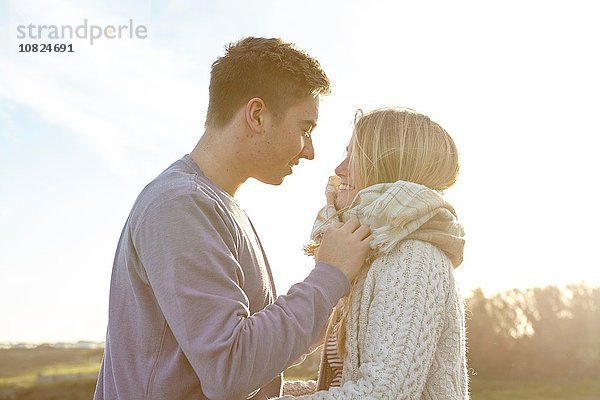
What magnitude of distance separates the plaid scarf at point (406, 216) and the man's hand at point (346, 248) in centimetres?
4

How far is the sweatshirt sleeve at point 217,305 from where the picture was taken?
2.55m

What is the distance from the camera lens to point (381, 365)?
8.57 feet

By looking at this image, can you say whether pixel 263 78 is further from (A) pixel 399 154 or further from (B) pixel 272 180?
(A) pixel 399 154

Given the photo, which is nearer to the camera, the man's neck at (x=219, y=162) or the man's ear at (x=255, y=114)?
the man's neck at (x=219, y=162)

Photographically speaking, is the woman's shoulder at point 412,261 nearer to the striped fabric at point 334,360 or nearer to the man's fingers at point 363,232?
the man's fingers at point 363,232

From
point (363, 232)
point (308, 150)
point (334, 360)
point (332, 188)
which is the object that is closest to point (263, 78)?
point (308, 150)

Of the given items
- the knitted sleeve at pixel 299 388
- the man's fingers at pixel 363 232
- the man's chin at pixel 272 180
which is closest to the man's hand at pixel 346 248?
the man's fingers at pixel 363 232

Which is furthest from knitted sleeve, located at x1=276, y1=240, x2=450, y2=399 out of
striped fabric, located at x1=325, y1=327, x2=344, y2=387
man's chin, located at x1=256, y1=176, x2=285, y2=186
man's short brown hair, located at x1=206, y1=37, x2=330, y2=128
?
man's short brown hair, located at x1=206, y1=37, x2=330, y2=128

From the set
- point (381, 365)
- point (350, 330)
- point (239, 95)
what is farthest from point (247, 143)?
point (381, 365)

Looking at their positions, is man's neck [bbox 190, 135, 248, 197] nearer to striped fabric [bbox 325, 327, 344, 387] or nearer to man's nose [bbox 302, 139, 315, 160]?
man's nose [bbox 302, 139, 315, 160]

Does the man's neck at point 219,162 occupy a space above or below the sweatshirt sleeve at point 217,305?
above

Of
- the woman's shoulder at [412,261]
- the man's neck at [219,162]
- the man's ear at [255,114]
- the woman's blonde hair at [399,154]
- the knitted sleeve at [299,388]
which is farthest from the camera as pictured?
the knitted sleeve at [299,388]

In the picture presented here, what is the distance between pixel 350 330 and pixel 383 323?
0.21m

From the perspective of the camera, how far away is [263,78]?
11.3 ft
